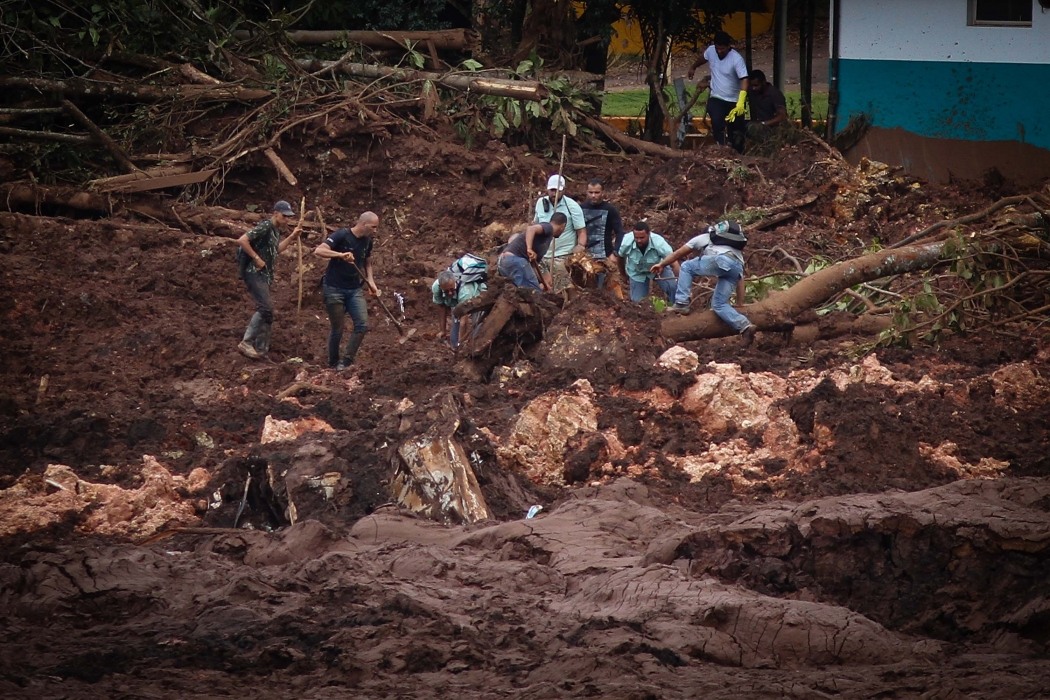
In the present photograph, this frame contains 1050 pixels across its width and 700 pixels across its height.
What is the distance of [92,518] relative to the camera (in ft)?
31.2

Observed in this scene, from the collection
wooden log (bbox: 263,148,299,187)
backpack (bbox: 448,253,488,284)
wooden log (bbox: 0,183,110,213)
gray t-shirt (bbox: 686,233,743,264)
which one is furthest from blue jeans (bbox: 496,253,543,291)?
wooden log (bbox: 0,183,110,213)

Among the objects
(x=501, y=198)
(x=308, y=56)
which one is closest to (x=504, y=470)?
(x=501, y=198)

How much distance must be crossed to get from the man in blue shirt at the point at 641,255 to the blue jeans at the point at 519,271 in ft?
3.66

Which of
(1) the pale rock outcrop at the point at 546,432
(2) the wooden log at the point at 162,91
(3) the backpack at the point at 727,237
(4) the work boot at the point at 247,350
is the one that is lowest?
(1) the pale rock outcrop at the point at 546,432

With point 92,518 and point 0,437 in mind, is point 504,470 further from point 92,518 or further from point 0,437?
point 0,437

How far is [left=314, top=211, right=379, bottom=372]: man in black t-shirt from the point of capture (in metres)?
12.3

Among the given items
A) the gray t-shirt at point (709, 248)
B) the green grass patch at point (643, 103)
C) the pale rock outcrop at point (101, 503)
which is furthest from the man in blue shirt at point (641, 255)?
the green grass patch at point (643, 103)

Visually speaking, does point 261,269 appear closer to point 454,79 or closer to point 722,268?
point 722,268

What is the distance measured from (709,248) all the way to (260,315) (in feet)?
14.8

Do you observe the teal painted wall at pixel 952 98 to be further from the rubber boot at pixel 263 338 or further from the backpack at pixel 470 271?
the rubber boot at pixel 263 338

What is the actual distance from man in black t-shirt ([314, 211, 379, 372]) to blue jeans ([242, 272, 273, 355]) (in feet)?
2.24

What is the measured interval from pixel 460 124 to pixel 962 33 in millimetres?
6882

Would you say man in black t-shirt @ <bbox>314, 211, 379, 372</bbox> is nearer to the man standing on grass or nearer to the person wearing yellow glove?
the man standing on grass

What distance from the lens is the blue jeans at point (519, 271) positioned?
12.5 meters
